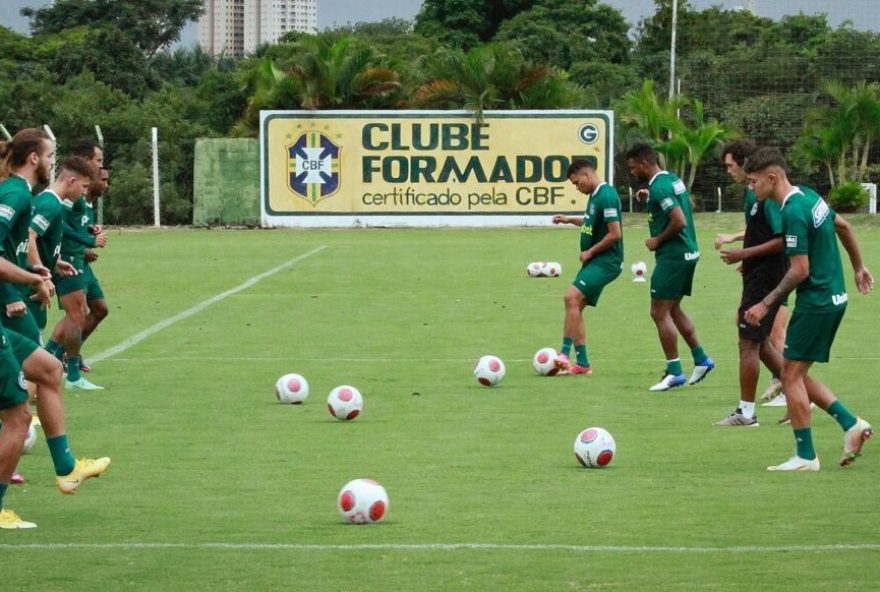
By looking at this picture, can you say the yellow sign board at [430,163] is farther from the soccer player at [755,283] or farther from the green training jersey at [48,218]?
the green training jersey at [48,218]

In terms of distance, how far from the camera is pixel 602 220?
1537 centimetres

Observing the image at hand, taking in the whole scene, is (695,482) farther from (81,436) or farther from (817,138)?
(817,138)

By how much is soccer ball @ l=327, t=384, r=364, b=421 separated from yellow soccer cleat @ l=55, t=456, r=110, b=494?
282cm

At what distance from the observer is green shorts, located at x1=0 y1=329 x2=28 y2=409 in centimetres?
803

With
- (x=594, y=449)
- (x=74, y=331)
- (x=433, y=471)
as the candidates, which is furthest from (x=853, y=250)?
(x=74, y=331)

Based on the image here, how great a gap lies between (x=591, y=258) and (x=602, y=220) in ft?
1.21

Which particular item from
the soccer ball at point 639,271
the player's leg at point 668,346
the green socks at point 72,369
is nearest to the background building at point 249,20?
→ the soccer ball at point 639,271

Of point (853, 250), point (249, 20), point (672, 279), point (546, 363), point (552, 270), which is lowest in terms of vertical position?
point (552, 270)

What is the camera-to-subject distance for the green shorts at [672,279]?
1397cm

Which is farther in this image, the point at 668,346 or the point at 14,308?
the point at 668,346

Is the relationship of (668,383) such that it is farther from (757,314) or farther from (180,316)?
(180,316)

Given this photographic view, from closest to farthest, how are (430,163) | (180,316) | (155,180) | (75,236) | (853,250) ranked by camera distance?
(853,250) < (75,236) < (180,316) < (430,163) < (155,180)

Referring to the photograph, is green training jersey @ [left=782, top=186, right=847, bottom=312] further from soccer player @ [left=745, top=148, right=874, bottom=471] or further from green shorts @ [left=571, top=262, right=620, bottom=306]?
green shorts @ [left=571, top=262, right=620, bottom=306]

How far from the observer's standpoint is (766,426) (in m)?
11.9
